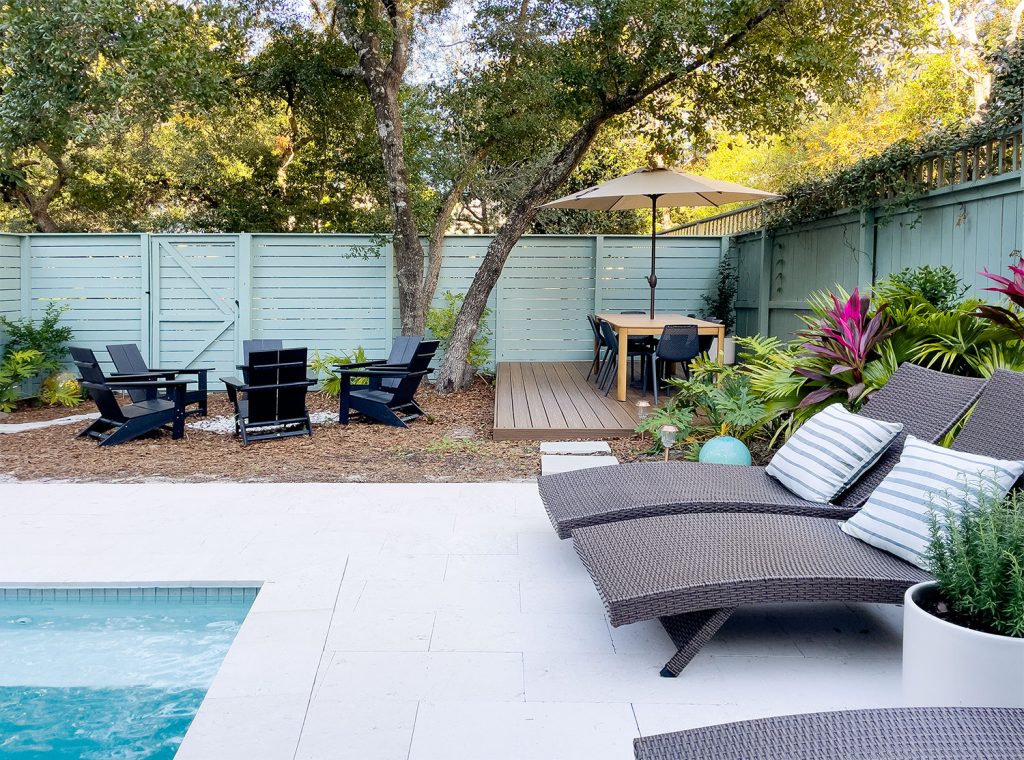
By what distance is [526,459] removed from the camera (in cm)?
622

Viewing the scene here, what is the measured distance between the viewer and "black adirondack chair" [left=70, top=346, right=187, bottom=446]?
6863 mm

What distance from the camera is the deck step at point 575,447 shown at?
6.25m

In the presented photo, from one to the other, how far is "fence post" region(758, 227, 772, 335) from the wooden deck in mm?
2089

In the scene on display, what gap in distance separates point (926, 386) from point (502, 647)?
7.28ft

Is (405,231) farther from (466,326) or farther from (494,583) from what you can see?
(494,583)

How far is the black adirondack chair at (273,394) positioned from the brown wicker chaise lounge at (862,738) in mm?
5632

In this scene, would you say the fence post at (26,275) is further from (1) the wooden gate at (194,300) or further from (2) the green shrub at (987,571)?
(2) the green shrub at (987,571)

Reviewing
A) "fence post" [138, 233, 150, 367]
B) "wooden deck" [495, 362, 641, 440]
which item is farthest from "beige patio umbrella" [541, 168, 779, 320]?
"fence post" [138, 233, 150, 367]

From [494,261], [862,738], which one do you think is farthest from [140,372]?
[862,738]

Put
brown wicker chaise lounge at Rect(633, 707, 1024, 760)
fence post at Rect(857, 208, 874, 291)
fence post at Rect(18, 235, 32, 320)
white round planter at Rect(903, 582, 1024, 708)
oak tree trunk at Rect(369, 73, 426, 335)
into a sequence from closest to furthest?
brown wicker chaise lounge at Rect(633, 707, 1024, 760), white round planter at Rect(903, 582, 1024, 708), fence post at Rect(857, 208, 874, 291), oak tree trunk at Rect(369, 73, 426, 335), fence post at Rect(18, 235, 32, 320)

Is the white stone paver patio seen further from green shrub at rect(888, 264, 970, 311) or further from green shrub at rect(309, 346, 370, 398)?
green shrub at rect(309, 346, 370, 398)

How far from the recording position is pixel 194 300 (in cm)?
1023

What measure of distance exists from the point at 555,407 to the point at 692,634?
195 inches

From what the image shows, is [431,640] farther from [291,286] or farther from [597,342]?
[291,286]
